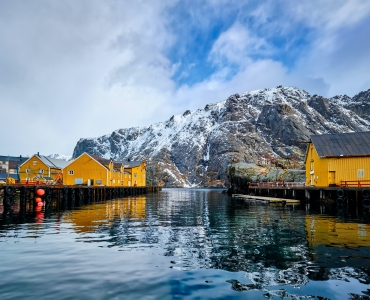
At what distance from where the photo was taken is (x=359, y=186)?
3772 cm

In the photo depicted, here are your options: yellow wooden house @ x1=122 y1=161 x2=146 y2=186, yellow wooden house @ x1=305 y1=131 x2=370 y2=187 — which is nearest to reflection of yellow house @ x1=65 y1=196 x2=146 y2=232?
yellow wooden house @ x1=305 y1=131 x2=370 y2=187

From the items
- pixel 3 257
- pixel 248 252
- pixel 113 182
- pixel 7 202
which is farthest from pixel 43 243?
pixel 113 182

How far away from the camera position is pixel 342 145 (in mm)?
43188

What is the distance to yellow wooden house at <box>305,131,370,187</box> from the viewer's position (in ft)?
134

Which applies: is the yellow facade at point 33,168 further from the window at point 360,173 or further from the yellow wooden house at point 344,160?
the window at point 360,173

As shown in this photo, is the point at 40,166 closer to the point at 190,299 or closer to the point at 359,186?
the point at 359,186

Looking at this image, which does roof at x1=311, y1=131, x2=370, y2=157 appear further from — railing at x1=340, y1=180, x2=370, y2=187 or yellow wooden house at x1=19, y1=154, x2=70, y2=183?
yellow wooden house at x1=19, y1=154, x2=70, y2=183

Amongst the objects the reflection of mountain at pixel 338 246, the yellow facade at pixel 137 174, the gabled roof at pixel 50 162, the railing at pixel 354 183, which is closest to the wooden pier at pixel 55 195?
the yellow facade at pixel 137 174

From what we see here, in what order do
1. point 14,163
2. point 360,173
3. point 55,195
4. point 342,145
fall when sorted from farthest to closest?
point 14,163
point 55,195
point 342,145
point 360,173

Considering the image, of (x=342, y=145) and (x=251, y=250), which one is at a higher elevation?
(x=342, y=145)

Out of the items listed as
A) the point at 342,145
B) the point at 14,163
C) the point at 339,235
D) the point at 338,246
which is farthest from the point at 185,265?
the point at 14,163

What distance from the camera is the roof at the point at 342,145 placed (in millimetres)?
41344

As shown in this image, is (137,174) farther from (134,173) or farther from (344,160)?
(344,160)

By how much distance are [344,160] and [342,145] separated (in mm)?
2782
